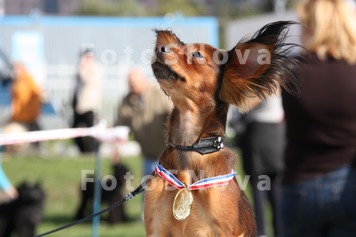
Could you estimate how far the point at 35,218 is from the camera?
9.03 metres

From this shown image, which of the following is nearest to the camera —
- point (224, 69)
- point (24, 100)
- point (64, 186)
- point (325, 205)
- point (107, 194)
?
point (224, 69)

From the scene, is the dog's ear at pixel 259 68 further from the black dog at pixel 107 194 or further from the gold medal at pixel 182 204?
the black dog at pixel 107 194

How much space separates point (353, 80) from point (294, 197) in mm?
756

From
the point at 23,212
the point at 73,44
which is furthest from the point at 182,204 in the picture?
the point at 73,44

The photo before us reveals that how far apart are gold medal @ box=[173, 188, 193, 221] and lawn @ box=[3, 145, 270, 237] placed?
3.35 m

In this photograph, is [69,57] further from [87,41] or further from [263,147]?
[263,147]

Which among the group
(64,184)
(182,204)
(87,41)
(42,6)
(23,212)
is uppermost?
(42,6)

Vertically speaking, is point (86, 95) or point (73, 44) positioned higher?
point (73, 44)

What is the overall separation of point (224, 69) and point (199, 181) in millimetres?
521

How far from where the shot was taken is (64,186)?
13.4 metres

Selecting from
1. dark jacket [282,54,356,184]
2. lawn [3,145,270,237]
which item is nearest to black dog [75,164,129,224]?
lawn [3,145,270,237]

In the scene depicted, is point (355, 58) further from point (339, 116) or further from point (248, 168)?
point (248, 168)

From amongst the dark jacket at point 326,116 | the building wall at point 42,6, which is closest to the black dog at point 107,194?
the dark jacket at point 326,116

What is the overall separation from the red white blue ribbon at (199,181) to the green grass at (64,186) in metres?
6.21
